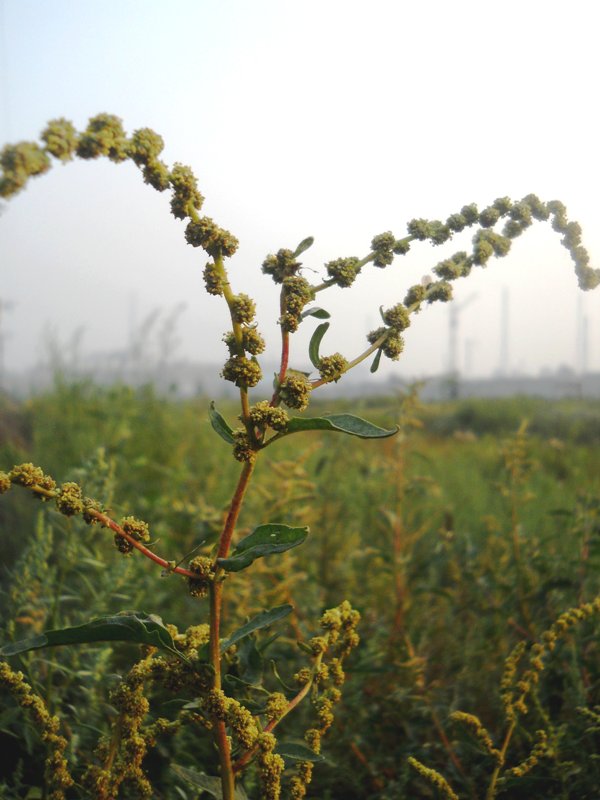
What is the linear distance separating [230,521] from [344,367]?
0.64 ft

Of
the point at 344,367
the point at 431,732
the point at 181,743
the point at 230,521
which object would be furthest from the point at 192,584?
the point at 431,732

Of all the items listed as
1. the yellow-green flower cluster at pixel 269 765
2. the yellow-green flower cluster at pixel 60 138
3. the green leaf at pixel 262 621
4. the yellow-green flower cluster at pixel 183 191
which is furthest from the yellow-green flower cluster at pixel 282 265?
the yellow-green flower cluster at pixel 269 765

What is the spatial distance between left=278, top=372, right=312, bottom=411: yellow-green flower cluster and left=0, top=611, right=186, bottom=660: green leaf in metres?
0.25

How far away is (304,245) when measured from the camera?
2.44 ft

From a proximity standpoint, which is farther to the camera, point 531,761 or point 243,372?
point 531,761

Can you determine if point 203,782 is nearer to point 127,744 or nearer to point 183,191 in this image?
point 127,744

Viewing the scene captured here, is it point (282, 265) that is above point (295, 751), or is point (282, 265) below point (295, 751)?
above

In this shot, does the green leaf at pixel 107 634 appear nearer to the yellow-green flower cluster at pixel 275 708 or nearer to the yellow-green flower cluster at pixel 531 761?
the yellow-green flower cluster at pixel 275 708

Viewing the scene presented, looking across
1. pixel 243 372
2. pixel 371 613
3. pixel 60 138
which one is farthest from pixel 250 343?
pixel 371 613

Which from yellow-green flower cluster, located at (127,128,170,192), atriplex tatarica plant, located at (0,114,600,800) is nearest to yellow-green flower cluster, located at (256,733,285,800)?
atriplex tatarica plant, located at (0,114,600,800)

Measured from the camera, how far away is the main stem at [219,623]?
0.71 m

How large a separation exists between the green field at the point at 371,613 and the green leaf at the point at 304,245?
0.63 ft

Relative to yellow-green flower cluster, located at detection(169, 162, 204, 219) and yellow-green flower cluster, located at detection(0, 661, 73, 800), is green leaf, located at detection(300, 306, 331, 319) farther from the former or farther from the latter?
yellow-green flower cluster, located at detection(0, 661, 73, 800)

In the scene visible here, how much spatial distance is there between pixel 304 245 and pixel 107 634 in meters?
0.43
